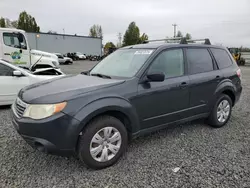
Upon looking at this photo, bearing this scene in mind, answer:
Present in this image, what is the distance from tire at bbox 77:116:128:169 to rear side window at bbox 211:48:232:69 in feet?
8.57

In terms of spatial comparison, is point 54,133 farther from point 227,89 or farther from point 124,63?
point 227,89

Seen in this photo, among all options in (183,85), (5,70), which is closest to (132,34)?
(5,70)

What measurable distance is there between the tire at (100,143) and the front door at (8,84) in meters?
3.88

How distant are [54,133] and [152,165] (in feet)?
4.51

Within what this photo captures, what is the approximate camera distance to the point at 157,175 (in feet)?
8.91

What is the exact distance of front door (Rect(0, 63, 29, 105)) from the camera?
5547mm

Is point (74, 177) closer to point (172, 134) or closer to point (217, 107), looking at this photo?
point (172, 134)

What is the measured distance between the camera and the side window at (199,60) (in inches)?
152

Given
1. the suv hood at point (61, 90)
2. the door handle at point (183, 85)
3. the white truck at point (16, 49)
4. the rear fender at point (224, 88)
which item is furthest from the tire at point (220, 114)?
the white truck at point (16, 49)

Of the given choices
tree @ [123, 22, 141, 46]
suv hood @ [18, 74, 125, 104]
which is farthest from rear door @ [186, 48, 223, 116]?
tree @ [123, 22, 141, 46]

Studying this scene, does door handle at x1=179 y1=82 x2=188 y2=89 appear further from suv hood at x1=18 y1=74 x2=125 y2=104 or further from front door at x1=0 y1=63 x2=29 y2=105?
front door at x1=0 y1=63 x2=29 y2=105

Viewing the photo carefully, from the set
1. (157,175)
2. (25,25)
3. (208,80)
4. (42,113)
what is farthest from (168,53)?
(25,25)

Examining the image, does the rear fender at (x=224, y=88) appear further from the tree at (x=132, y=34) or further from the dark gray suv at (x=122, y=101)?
the tree at (x=132, y=34)

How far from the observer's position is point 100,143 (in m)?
2.80
